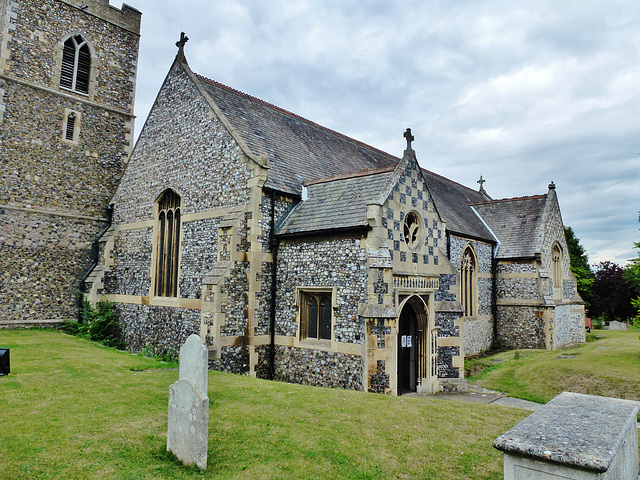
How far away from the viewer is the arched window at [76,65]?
66.4 feet

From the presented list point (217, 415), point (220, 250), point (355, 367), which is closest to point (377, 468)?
point (217, 415)

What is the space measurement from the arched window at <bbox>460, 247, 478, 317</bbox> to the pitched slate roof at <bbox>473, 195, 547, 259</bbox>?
2619 millimetres

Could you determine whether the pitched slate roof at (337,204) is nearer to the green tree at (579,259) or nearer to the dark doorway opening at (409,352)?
the dark doorway opening at (409,352)

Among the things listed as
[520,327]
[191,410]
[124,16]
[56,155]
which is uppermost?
[124,16]

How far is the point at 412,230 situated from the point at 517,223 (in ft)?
46.7

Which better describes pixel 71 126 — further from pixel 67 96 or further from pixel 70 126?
pixel 67 96

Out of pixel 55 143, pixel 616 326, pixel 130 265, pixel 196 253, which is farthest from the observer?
pixel 616 326

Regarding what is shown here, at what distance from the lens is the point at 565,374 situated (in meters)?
15.7

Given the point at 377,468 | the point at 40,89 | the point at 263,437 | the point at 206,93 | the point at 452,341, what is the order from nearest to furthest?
the point at 377,468, the point at 263,437, the point at 452,341, the point at 206,93, the point at 40,89

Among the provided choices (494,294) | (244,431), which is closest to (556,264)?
(494,294)

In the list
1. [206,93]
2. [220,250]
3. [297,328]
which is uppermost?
[206,93]

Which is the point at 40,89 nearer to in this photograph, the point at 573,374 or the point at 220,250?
the point at 220,250

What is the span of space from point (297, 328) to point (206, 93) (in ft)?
29.9

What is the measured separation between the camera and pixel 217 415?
811cm
